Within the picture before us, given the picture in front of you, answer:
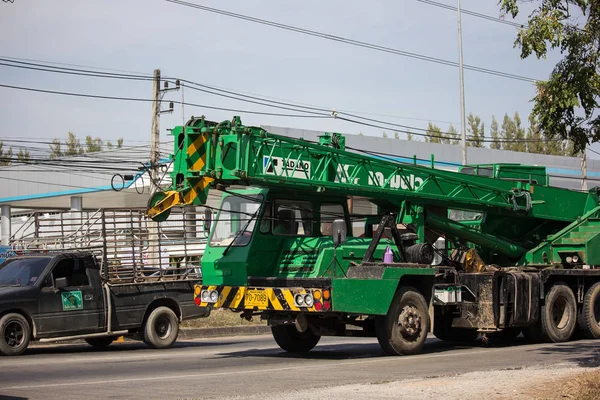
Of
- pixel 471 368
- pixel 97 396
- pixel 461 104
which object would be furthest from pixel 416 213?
pixel 461 104

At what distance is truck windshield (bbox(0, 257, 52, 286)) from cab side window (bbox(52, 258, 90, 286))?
0.25m

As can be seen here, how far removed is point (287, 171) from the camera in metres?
13.3

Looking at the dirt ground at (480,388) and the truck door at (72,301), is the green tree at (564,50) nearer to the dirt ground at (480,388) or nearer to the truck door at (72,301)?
the dirt ground at (480,388)

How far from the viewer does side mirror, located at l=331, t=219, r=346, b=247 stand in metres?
13.5

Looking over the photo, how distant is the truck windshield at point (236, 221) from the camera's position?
550 inches

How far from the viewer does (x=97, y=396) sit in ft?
31.4

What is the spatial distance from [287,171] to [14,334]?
598 centimetres

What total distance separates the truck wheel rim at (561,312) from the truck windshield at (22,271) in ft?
32.6

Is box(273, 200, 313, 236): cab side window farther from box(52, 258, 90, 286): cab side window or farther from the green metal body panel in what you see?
box(52, 258, 90, 286): cab side window

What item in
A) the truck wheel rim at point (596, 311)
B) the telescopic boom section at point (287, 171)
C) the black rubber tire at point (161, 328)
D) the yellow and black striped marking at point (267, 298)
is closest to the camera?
the telescopic boom section at point (287, 171)

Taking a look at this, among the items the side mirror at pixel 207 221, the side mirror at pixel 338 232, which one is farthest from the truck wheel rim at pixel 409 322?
the side mirror at pixel 207 221

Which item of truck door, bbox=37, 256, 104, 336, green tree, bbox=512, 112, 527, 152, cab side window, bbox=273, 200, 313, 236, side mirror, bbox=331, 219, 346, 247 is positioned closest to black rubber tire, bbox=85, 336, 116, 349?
truck door, bbox=37, 256, 104, 336

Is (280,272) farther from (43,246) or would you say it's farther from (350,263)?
(43,246)

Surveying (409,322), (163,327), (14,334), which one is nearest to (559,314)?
(409,322)
